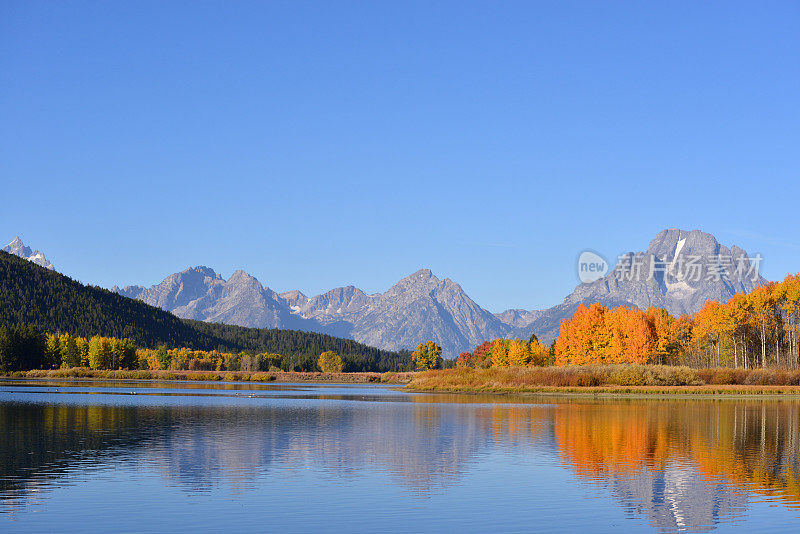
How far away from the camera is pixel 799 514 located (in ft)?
83.0

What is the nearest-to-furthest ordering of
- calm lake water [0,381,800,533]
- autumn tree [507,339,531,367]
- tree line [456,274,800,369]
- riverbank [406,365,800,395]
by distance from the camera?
calm lake water [0,381,800,533] → riverbank [406,365,800,395] → tree line [456,274,800,369] → autumn tree [507,339,531,367]

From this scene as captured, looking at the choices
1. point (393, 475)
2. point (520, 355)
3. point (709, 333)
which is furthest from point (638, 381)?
point (393, 475)

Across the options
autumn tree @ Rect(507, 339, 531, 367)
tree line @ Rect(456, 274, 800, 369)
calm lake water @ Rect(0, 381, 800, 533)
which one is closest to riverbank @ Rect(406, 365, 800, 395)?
tree line @ Rect(456, 274, 800, 369)

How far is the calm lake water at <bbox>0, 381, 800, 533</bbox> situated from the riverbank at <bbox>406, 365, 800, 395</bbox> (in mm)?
50096

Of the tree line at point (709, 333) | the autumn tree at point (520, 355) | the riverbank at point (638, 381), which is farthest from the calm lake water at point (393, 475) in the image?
the autumn tree at point (520, 355)

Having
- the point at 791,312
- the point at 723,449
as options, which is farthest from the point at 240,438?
the point at 791,312

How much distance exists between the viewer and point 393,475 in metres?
32.2

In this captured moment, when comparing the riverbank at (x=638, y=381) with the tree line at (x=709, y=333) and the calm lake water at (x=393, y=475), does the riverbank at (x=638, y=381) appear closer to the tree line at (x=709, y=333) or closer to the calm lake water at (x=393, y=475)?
the tree line at (x=709, y=333)

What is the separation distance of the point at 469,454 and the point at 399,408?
125 ft

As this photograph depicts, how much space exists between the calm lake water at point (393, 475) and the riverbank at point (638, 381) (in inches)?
1972

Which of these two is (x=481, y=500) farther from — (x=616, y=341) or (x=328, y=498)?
(x=616, y=341)

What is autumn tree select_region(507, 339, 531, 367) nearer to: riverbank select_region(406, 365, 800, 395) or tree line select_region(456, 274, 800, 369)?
tree line select_region(456, 274, 800, 369)

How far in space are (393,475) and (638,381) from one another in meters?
89.0

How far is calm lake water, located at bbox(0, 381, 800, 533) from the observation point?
78.2 feet
